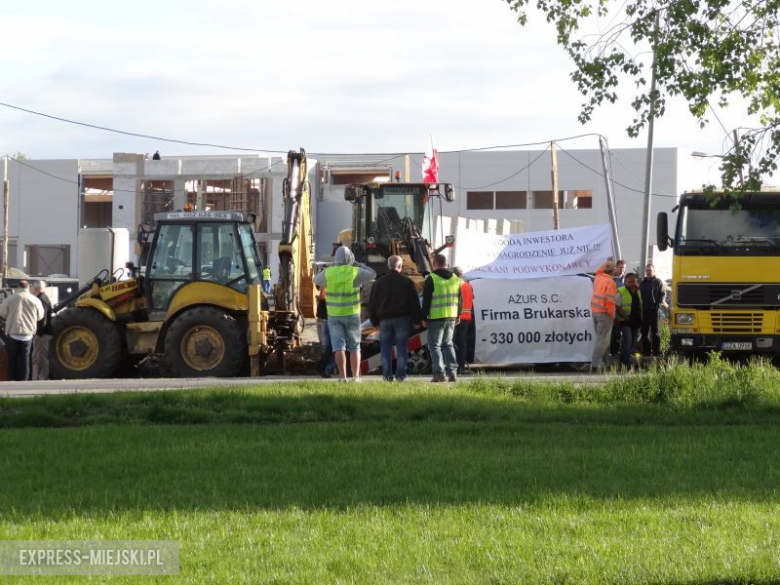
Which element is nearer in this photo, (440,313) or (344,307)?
(344,307)

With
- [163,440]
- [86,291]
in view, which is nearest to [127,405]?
[163,440]

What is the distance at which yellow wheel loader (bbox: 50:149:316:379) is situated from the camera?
68.2ft

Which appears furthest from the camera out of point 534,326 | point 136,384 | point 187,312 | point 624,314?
point 534,326

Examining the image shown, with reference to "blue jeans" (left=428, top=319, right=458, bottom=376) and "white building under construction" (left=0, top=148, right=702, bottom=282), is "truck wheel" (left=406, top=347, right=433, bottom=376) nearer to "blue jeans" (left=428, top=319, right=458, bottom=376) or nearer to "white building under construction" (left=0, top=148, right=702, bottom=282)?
"blue jeans" (left=428, top=319, right=458, bottom=376)

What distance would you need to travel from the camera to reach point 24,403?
13.9 meters

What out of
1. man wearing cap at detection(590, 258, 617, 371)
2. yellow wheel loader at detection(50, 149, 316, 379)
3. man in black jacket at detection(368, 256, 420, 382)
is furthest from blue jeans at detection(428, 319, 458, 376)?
man wearing cap at detection(590, 258, 617, 371)

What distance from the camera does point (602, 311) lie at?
21.4m

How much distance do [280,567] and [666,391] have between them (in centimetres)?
901

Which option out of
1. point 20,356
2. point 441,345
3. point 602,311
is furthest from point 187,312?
point 602,311

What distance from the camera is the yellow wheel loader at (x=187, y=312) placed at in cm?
2078

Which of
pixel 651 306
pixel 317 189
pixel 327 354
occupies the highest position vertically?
pixel 317 189

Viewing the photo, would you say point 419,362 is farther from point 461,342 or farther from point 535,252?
Answer: point 535,252

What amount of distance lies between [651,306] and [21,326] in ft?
37.3

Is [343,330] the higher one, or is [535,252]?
[535,252]
